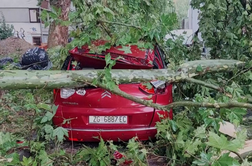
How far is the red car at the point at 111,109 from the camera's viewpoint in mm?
3389

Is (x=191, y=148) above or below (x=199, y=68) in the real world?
below

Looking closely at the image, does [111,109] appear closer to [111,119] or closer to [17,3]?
[111,119]

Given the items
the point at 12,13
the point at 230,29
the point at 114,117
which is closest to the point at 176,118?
the point at 114,117

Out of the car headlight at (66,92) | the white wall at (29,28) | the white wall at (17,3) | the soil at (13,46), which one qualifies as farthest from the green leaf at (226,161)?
the white wall at (17,3)

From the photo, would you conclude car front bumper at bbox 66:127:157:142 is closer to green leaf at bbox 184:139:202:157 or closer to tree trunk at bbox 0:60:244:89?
tree trunk at bbox 0:60:244:89

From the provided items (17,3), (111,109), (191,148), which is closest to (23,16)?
(17,3)

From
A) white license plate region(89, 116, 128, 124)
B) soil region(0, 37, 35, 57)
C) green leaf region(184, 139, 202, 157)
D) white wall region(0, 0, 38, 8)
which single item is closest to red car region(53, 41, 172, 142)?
white license plate region(89, 116, 128, 124)

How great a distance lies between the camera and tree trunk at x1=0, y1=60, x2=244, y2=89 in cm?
254

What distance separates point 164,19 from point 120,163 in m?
1.65

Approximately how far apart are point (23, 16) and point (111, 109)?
30026 millimetres

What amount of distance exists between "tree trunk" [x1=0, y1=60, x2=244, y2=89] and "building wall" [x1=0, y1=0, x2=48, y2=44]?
28792 millimetres

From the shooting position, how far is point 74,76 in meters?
2.73

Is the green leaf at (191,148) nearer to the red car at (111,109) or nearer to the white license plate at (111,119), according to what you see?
the red car at (111,109)

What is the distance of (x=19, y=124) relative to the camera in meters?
4.53
